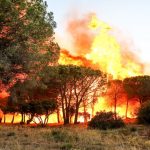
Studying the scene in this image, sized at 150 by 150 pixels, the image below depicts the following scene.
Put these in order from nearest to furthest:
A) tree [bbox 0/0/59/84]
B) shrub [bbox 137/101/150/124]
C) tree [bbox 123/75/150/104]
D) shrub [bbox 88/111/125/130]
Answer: tree [bbox 0/0/59/84] → shrub [bbox 88/111/125/130] → shrub [bbox 137/101/150/124] → tree [bbox 123/75/150/104]

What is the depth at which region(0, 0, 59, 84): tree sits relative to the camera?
36.0 metres

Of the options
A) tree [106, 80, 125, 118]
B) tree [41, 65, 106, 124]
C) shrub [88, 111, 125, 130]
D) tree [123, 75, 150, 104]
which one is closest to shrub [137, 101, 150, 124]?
shrub [88, 111, 125, 130]

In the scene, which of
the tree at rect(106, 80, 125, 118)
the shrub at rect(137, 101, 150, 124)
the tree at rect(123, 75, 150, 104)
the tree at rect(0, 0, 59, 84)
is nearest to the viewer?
the tree at rect(0, 0, 59, 84)

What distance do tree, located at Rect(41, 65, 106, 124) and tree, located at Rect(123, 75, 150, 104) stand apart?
19483 millimetres

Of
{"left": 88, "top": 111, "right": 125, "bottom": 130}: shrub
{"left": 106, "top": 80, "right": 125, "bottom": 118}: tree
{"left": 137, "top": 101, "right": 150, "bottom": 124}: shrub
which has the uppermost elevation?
{"left": 106, "top": 80, "right": 125, "bottom": 118}: tree

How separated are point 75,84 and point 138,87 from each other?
27946mm

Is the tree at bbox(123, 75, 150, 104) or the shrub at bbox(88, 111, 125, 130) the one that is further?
the tree at bbox(123, 75, 150, 104)

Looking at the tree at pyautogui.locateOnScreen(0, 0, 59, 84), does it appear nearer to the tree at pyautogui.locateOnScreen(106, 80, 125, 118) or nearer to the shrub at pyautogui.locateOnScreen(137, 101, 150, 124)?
the shrub at pyautogui.locateOnScreen(137, 101, 150, 124)

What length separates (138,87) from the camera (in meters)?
121

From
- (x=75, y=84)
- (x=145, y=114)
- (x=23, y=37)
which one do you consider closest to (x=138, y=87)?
(x=75, y=84)

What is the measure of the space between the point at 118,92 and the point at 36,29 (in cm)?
9308

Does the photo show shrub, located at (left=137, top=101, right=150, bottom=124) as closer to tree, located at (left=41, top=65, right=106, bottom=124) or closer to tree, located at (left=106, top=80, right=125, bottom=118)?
tree, located at (left=41, top=65, right=106, bottom=124)

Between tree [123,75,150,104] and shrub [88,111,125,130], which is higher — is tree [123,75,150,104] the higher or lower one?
the higher one

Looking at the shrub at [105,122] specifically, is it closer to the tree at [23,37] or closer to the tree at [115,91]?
the tree at [23,37]
